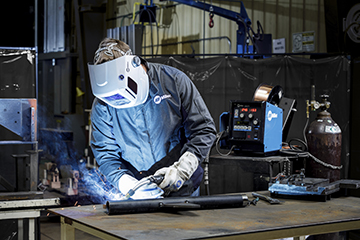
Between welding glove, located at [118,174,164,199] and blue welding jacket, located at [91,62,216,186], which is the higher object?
blue welding jacket, located at [91,62,216,186]

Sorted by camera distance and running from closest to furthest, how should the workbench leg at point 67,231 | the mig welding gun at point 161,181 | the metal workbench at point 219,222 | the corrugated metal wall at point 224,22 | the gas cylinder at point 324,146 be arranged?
1. the metal workbench at point 219,222
2. the workbench leg at point 67,231
3. the mig welding gun at point 161,181
4. the gas cylinder at point 324,146
5. the corrugated metal wall at point 224,22

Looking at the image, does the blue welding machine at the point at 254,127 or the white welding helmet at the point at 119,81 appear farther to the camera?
the blue welding machine at the point at 254,127

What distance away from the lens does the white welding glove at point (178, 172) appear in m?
1.95

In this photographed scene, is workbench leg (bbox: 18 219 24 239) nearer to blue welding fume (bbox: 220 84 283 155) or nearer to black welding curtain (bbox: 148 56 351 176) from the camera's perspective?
blue welding fume (bbox: 220 84 283 155)

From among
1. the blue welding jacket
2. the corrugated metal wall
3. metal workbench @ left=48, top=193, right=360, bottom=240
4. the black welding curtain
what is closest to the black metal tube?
metal workbench @ left=48, top=193, right=360, bottom=240

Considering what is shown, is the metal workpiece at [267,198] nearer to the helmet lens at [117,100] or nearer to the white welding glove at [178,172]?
the white welding glove at [178,172]

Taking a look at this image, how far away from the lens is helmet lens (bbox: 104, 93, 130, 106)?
2075 mm

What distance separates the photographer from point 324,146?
3.57 metres

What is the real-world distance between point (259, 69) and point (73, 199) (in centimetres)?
297

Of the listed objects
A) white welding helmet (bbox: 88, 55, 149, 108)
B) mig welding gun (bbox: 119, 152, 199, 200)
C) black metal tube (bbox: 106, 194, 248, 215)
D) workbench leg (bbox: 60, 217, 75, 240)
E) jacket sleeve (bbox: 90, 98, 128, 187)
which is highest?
white welding helmet (bbox: 88, 55, 149, 108)

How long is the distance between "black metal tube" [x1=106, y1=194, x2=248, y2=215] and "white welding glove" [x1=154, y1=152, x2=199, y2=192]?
0.63ft

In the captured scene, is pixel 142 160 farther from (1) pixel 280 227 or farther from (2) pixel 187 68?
(2) pixel 187 68

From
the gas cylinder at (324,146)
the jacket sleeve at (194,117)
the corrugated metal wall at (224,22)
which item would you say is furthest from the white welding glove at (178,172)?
the corrugated metal wall at (224,22)

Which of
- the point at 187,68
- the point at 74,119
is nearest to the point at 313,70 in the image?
the point at 187,68
